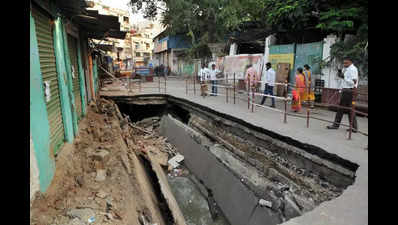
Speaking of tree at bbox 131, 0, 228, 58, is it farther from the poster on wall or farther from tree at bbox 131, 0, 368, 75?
the poster on wall

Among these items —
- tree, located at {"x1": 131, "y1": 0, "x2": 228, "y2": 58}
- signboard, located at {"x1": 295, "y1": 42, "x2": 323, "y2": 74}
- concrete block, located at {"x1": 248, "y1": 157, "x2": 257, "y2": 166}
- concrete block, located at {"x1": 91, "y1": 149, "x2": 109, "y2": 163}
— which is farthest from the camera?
tree, located at {"x1": 131, "y1": 0, "x2": 228, "y2": 58}

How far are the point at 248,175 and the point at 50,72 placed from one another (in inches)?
182

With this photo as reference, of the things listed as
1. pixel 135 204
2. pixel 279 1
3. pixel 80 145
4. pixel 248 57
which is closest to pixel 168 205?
pixel 135 204

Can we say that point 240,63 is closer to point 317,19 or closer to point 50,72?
point 317,19

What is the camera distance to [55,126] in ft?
14.4

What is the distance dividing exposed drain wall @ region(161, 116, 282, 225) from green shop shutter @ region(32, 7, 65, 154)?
12.2ft

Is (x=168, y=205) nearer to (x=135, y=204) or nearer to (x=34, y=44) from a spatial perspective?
(x=135, y=204)

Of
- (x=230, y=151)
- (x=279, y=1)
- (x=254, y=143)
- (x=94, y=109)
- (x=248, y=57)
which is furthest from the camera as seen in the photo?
(x=248, y=57)

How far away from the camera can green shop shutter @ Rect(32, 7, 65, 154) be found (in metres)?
4.06

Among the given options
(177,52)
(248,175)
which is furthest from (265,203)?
(177,52)

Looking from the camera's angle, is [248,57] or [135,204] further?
[248,57]

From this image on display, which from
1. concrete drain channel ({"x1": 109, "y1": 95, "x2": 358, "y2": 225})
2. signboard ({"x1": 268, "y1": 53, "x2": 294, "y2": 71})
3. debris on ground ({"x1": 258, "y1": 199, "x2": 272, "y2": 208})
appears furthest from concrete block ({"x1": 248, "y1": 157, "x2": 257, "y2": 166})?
signboard ({"x1": 268, "y1": 53, "x2": 294, "y2": 71})

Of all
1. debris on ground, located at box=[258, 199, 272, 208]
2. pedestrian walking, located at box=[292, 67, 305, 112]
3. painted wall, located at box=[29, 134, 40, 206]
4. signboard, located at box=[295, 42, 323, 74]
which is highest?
signboard, located at box=[295, 42, 323, 74]

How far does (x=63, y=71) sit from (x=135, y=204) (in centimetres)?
335
